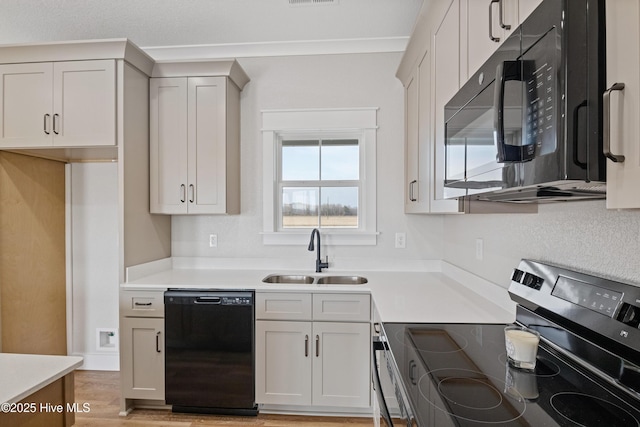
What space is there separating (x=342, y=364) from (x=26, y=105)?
273cm

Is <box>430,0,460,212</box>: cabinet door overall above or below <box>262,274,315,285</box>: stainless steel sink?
above

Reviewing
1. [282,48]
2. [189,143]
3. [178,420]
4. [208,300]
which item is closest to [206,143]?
[189,143]

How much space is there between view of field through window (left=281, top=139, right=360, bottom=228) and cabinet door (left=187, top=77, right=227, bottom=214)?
0.56 m

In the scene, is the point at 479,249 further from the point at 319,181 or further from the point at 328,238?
the point at 319,181

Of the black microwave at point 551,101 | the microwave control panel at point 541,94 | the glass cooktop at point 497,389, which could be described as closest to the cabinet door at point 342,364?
the glass cooktop at point 497,389

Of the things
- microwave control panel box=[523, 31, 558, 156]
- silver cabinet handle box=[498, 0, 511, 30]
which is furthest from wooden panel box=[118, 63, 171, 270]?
microwave control panel box=[523, 31, 558, 156]

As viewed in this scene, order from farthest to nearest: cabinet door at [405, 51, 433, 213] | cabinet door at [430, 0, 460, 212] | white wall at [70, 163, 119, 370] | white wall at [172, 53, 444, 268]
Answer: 1. white wall at [70, 163, 119, 370]
2. white wall at [172, 53, 444, 268]
3. cabinet door at [405, 51, 433, 213]
4. cabinet door at [430, 0, 460, 212]

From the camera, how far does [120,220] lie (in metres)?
2.29

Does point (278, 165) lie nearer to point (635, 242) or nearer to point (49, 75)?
point (49, 75)

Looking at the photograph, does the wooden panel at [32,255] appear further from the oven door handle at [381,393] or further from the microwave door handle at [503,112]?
the microwave door handle at [503,112]

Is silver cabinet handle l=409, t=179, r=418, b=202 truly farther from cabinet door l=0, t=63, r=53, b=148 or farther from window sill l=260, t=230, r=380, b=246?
cabinet door l=0, t=63, r=53, b=148

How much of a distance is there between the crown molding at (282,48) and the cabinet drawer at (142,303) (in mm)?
1930

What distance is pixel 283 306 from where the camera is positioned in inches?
88.0

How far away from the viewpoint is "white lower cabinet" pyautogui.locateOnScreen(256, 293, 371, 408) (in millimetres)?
2209
